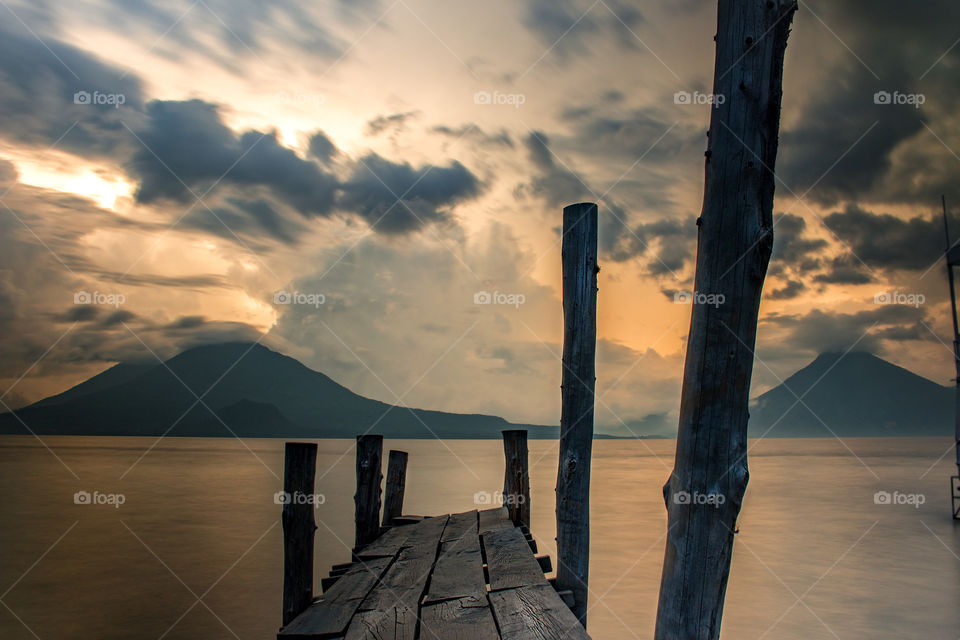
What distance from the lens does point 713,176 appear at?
287 centimetres

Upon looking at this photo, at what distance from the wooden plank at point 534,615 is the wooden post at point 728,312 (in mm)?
534

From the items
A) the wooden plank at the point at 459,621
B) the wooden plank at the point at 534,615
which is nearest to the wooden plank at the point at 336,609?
the wooden plank at the point at 459,621

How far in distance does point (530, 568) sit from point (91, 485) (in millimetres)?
48955

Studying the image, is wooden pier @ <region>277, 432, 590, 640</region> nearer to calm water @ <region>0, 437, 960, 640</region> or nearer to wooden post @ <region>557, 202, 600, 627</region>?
wooden post @ <region>557, 202, 600, 627</region>

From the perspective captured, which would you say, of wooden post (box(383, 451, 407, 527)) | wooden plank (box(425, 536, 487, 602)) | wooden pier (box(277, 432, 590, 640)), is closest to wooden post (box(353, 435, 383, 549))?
wooden pier (box(277, 432, 590, 640))

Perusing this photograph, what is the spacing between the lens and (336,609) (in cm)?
381

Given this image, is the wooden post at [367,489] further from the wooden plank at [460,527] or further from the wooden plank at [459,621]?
the wooden plank at [459,621]

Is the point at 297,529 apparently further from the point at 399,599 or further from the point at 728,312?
the point at 728,312

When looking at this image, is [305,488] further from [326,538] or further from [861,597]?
[326,538]

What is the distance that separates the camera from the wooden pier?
10.9 feet

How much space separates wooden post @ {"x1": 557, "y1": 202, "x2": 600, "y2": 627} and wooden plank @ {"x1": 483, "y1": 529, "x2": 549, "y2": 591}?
0.60 meters

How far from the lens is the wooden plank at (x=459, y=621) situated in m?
3.19

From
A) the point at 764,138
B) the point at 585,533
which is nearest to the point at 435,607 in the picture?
the point at 585,533

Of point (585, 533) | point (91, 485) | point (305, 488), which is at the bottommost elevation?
point (91, 485)
